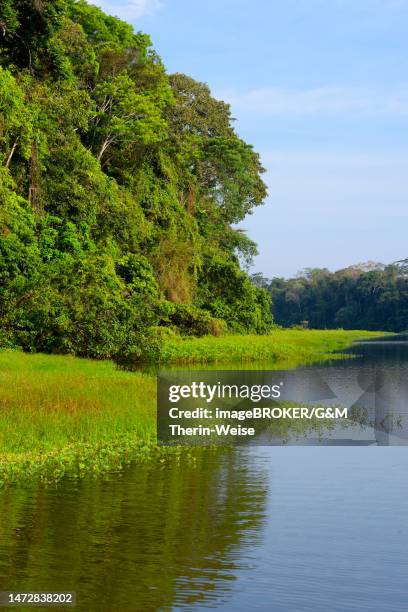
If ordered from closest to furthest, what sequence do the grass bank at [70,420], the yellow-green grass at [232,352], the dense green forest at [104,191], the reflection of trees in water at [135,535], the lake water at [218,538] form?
1. the lake water at [218,538]
2. the reflection of trees in water at [135,535]
3. the grass bank at [70,420]
4. the dense green forest at [104,191]
5. the yellow-green grass at [232,352]

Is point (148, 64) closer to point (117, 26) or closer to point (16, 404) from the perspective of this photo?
point (117, 26)

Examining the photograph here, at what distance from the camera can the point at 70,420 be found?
1797 cm

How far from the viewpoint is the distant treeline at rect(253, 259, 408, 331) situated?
522ft

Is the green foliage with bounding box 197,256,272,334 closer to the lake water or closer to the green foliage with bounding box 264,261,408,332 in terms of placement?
the lake water

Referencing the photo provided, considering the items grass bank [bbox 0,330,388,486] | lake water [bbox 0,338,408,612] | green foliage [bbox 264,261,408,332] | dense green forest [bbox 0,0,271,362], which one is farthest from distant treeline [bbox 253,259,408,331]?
lake water [bbox 0,338,408,612]

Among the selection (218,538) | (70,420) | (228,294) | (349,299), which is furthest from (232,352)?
(349,299)

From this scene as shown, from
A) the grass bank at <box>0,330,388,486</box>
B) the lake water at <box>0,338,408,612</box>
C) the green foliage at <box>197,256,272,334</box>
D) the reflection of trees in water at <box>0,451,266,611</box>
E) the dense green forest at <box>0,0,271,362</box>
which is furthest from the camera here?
the green foliage at <box>197,256,272,334</box>

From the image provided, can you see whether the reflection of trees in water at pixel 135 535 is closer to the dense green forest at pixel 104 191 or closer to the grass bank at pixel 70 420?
the grass bank at pixel 70 420

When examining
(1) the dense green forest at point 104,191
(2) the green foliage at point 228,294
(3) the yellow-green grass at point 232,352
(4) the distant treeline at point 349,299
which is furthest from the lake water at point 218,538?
(4) the distant treeline at point 349,299

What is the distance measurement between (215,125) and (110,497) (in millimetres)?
57594

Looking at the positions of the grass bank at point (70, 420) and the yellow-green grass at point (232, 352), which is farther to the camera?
the yellow-green grass at point (232, 352)

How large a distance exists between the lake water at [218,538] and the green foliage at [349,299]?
5741 inches

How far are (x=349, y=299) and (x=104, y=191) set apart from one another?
426 feet

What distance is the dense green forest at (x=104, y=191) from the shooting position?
33562mm
